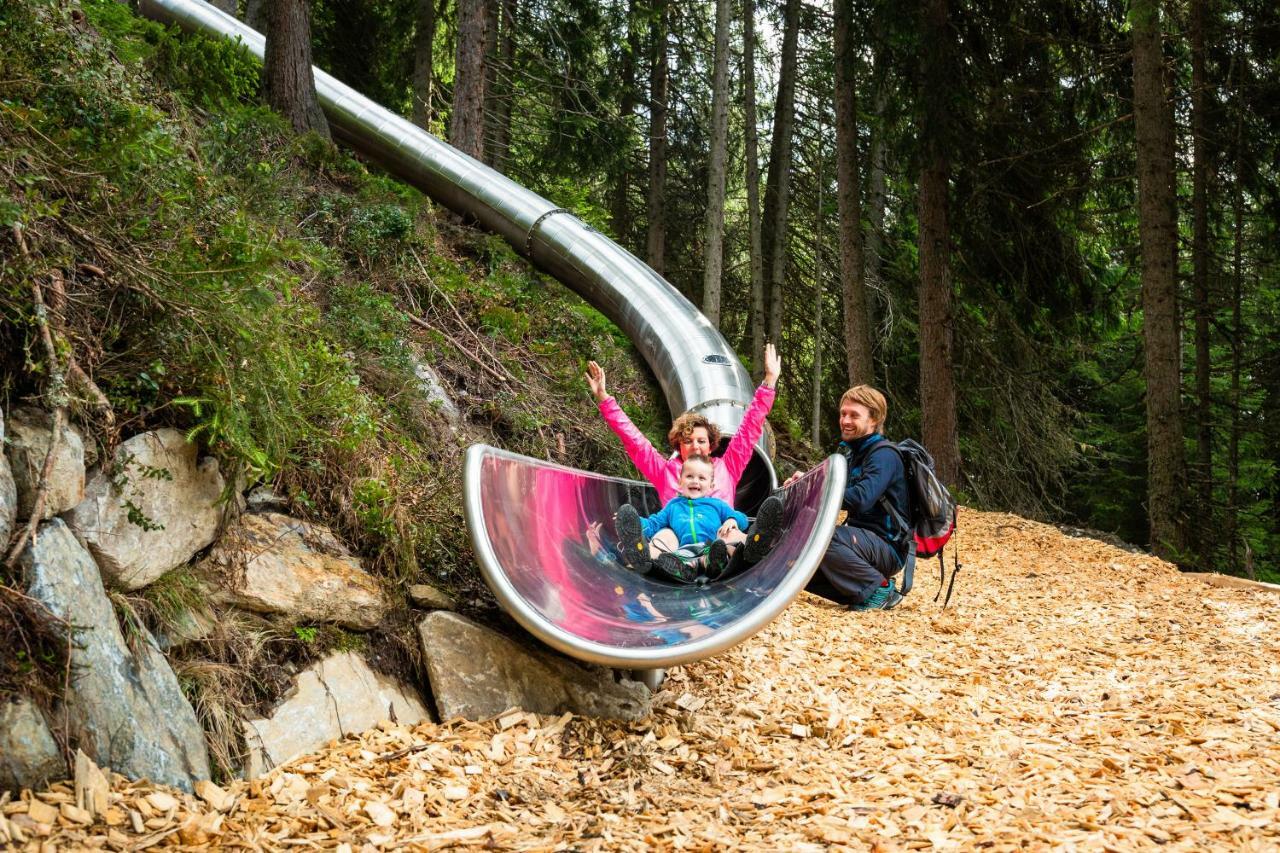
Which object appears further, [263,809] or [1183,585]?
[1183,585]

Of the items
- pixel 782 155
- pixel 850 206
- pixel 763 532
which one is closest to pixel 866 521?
pixel 763 532

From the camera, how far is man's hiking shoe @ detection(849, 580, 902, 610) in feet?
18.0

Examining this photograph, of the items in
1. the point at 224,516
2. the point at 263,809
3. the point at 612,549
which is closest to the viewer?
the point at 263,809

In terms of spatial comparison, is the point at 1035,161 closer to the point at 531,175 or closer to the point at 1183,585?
the point at 1183,585

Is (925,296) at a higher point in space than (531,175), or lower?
lower

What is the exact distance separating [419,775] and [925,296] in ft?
27.3

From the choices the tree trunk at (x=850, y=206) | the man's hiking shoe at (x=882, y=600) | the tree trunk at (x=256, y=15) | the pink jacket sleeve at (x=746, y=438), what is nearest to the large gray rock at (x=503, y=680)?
the man's hiking shoe at (x=882, y=600)

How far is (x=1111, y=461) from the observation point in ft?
46.2

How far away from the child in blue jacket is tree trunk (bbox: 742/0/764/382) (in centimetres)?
763

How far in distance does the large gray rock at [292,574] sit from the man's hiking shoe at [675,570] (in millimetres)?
1449

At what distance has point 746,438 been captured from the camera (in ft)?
19.0

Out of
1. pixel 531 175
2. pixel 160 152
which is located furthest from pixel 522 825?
pixel 531 175

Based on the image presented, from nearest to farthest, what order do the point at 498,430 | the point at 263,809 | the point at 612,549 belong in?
the point at 263,809, the point at 612,549, the point at 498,430

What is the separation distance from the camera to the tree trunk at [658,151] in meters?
14.0
